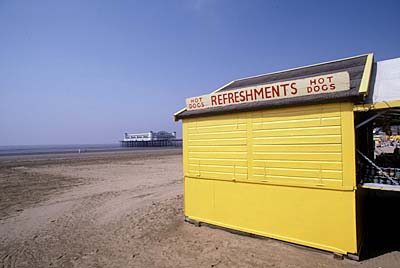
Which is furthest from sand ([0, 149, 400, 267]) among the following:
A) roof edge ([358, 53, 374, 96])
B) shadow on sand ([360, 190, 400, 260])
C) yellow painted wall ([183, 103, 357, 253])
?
roof edge ([358, 53, 374, 96])

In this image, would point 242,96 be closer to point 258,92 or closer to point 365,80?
point 258,92

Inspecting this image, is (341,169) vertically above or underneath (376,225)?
above

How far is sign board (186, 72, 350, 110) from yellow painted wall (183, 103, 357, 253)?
14.0 inches

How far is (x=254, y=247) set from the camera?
5.97 metres

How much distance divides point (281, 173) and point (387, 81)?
3068 mm

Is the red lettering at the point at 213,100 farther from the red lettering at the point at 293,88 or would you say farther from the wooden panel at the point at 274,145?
the red lettering at the point at 293,88

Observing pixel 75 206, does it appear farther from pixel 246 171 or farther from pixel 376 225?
pixel 376 225

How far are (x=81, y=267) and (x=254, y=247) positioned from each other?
3.81 meters

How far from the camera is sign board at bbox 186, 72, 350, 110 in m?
5.32

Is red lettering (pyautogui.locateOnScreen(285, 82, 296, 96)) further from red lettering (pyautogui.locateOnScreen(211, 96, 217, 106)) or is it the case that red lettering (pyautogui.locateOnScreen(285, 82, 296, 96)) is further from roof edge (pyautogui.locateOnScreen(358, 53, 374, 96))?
red lettering (pyautogui.locateOnScreen(211, 96, 217, 106))

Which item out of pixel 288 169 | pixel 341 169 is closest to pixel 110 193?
pixel 288 169

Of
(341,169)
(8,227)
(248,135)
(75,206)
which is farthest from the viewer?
(75,206)

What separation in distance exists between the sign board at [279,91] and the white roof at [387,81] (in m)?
0.66

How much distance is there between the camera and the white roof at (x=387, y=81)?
5004 mm
